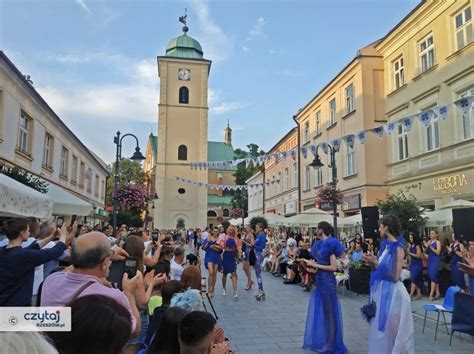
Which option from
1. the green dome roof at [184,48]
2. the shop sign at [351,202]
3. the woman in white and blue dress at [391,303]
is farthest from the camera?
the green dome roof at [184,48]

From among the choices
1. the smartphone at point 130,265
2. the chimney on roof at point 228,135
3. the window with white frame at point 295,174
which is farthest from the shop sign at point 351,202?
the chimney on roof at point 228,135

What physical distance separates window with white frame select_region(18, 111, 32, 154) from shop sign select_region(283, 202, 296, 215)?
2199 cm

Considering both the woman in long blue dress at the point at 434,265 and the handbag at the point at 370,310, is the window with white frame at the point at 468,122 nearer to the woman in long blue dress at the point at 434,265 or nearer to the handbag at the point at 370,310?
the woman in long blue dress at the point at 434,265

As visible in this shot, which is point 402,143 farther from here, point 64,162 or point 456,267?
point 64,162

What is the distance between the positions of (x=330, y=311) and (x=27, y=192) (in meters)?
5.91

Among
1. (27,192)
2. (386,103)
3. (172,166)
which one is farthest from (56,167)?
(172,166)

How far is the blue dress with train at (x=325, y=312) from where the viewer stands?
5770 mm

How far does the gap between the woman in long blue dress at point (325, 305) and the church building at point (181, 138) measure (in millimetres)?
43769

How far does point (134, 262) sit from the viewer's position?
4.61 metres

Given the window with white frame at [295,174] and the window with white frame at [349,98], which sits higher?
the window with white frame at [349,98]

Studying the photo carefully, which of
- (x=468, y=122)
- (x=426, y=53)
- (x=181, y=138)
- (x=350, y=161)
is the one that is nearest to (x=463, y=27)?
(x=426, y=53)

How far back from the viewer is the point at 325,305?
5.95 metres

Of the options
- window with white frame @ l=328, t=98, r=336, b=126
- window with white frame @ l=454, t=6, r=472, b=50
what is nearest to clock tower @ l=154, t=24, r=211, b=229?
window with white frame @ l=328, t=98, r=336, b=126

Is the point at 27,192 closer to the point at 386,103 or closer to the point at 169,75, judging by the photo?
the point at 386,103
